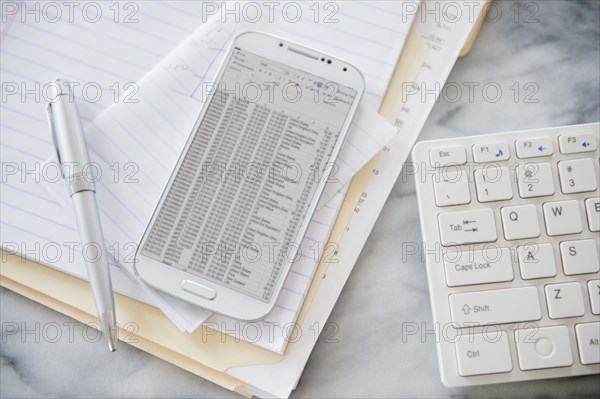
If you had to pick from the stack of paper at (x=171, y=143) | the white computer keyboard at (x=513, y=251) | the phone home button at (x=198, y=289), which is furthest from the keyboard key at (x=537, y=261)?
the phone home button at (x=198, y=289)

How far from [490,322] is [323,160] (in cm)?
17

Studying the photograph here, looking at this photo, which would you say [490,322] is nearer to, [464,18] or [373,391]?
[373,391]

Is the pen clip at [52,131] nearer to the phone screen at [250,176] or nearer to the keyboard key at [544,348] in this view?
the phone screen at [250,176]

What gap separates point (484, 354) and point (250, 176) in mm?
214

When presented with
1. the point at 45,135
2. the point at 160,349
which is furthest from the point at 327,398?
the point at 45,135

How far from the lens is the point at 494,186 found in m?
0.42

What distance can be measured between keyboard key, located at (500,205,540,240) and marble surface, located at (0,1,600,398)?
79 mm

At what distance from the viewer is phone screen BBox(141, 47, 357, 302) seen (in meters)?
0.44

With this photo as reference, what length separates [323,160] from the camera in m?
0.46

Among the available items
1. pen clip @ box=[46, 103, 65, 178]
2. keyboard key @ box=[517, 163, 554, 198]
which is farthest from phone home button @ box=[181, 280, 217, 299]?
keyboard key @ box=[517, 163, 554, 198]

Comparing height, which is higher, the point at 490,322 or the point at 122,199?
the point at 122,199

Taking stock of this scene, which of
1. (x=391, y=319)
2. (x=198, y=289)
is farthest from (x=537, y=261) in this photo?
(x=198, y=289)

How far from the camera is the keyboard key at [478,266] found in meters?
0.41

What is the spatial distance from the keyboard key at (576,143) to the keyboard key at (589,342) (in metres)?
0.12
